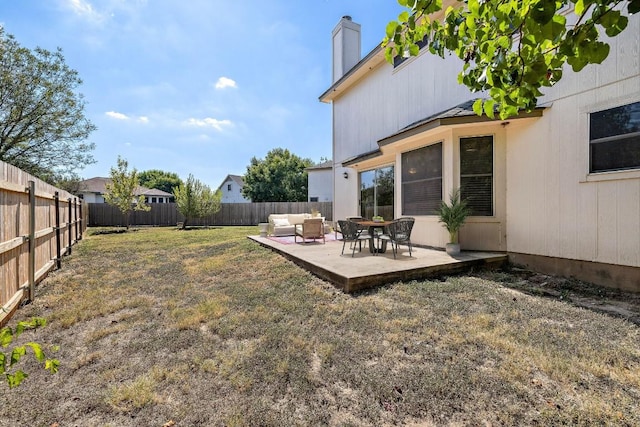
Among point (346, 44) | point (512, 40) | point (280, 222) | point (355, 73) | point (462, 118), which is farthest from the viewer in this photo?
point (346, 44)

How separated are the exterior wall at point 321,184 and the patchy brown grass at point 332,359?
2146cm

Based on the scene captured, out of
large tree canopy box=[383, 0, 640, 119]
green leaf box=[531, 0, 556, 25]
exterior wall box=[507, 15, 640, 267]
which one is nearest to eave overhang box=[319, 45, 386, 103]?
exterior wall box=[507, 15, 640, 267]

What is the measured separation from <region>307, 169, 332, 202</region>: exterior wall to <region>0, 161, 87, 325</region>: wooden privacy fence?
68.4ft

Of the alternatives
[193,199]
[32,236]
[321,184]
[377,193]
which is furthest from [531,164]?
[321,184]

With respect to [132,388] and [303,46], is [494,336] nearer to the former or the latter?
[132,388]

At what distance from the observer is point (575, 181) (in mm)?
5184

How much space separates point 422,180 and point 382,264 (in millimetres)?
3080

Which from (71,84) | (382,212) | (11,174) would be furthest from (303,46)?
(71,84)

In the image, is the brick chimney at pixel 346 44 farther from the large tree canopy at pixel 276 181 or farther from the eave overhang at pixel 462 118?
the large tree canopy at pixel 276 181

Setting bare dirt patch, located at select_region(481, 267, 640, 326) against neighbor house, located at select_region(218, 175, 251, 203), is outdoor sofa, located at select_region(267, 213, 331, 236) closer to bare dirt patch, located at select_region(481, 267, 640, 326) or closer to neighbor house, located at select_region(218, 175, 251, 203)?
bare dirt patch, located at select_region(481, 267, 640, 326)

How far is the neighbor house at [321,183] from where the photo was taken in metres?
26.1

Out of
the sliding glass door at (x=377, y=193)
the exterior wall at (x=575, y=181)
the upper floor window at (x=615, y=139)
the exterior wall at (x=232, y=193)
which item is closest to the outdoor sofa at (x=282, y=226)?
the sliding glass door at (x=377, y=193)

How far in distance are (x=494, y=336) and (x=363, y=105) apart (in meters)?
9.44

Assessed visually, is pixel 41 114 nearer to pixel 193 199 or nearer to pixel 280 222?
pixel 193 199
